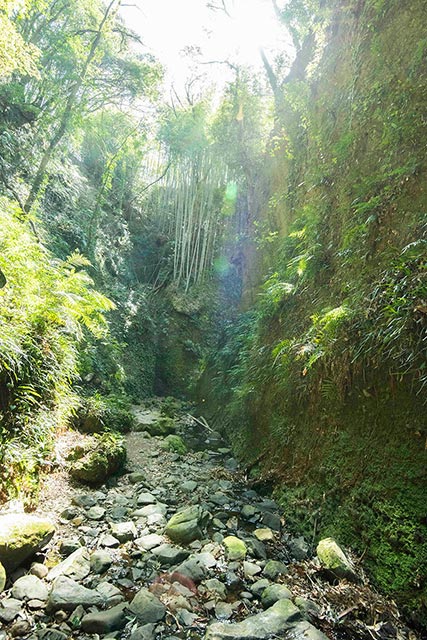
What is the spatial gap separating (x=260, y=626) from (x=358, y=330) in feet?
7.34

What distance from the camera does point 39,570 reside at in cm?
229

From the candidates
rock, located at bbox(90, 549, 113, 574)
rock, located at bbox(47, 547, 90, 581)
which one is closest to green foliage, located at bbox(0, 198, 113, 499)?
rock, located at bbox(47, 547, 90, 581)

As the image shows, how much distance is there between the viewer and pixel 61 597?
205cm

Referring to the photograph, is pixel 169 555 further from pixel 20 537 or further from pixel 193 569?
pixel 20 537

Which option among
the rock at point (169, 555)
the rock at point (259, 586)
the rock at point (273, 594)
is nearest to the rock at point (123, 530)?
the rock at point (169, 555)

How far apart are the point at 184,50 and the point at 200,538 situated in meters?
13.8

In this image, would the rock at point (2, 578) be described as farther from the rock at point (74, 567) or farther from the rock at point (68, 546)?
the rock at point (68, 546)

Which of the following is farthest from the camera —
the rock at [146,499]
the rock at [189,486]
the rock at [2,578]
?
the rock at [189,486]

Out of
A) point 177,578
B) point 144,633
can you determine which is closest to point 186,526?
point 177,578

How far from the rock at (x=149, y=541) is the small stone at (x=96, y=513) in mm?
531

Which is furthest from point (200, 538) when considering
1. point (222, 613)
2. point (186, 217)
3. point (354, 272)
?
point (186, 217)

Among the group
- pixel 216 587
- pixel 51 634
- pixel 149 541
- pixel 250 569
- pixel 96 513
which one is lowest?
pixel 96 513

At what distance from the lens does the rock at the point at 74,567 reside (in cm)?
229

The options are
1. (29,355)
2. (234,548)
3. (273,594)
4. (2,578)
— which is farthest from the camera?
(29,355)
